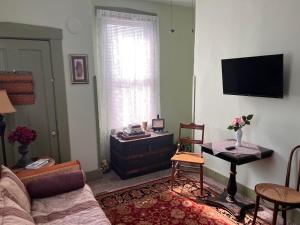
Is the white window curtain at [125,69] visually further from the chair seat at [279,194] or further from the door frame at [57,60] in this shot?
the chair seat at [279,194]

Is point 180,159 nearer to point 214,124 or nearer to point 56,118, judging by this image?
point 214,124

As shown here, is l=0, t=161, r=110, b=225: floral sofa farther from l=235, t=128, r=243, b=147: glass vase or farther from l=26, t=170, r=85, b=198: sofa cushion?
l=235, t=128, r=243, b=147: glass vase

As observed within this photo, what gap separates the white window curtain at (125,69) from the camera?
3.63 m

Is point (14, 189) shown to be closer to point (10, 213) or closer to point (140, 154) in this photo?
point (10, 213)

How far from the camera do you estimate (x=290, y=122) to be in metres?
2.35

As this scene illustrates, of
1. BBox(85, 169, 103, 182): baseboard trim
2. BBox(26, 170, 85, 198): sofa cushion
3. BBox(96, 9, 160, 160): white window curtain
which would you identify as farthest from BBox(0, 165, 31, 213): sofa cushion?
BBox(96, 9, 160, 160): white window curtain

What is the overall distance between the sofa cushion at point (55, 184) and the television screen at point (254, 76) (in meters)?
2.05

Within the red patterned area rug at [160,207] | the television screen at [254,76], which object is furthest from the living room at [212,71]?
the red patterned area rug at [160,207]

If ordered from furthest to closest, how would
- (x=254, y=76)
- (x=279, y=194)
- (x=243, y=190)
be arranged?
(x=243, y=190) → (x=254, y=76) → (x=279, y=194)

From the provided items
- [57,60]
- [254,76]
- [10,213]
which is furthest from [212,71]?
[10,213]

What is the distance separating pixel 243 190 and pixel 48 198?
90.9 inches

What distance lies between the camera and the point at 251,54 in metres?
2.71

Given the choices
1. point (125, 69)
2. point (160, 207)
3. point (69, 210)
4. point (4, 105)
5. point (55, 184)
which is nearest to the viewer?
point (69, 210)

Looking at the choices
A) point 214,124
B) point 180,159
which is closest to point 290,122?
point 214,124
